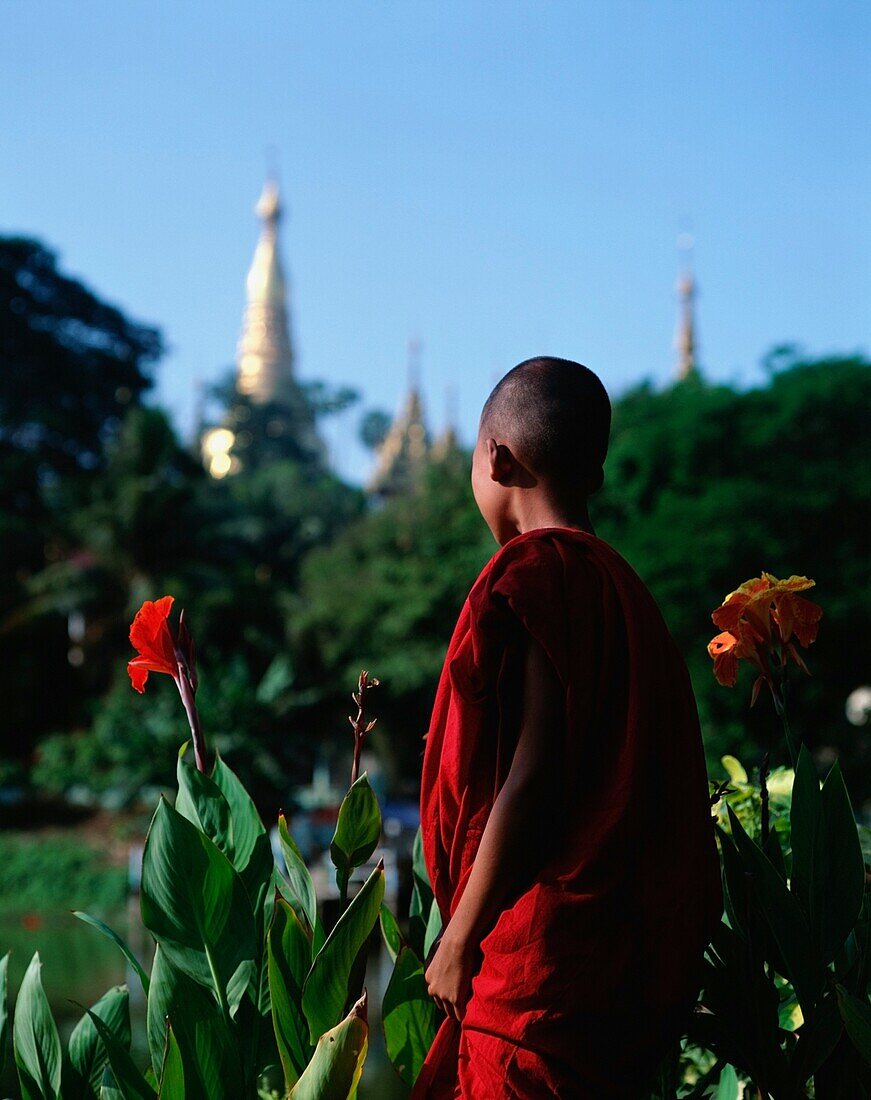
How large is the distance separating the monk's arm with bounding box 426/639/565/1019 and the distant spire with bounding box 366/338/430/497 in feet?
126

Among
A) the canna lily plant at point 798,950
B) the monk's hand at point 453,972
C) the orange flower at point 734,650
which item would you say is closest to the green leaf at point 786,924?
A: the canna lily plant at point 798,950

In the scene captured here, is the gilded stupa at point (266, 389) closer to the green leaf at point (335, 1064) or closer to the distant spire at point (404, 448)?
the distant spire at point (404, 448)

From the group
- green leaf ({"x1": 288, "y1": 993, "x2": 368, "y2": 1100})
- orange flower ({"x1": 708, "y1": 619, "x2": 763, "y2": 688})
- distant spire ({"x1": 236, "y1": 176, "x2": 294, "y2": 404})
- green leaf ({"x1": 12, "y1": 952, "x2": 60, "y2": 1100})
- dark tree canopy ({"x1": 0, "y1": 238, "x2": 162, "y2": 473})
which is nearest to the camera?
green leaf ({"x1": 288, "y1": 993, "x2": 368, "y2": 1100})

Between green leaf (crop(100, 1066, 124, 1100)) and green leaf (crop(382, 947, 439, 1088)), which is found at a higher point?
green leaf (crop(382, 947, 439, 1088))

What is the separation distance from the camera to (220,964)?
1887 millimetres

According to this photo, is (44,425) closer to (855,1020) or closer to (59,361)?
(59,361)

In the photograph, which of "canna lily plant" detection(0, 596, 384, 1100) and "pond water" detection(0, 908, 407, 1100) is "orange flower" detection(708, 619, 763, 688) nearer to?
"canna lily plant" detection(0, 596, 384, 1100)

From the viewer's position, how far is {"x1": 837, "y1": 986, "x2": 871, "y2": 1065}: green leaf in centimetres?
163

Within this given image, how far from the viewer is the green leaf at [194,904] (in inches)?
71.2

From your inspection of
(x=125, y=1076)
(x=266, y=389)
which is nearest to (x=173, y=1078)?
(x=125, y=1076)

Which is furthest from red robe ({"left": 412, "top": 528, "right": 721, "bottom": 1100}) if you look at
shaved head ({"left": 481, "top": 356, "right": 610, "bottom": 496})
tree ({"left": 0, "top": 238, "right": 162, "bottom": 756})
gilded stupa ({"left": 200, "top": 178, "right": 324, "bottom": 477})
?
gilded stupa ({"left": 200, "top": 178, "right": 324, "bottom": 477})

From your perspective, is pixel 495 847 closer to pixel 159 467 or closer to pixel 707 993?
pixel 707 993

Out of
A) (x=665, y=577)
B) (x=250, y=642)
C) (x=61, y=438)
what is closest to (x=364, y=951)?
(x=665, y=577)

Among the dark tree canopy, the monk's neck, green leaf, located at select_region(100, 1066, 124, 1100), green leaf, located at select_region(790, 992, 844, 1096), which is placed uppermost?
the dark tree canopy
